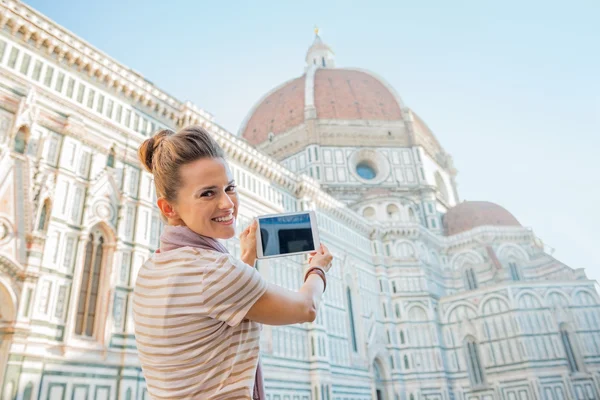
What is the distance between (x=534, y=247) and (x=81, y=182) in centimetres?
2999

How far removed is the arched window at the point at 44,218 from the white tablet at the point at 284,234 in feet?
36.1

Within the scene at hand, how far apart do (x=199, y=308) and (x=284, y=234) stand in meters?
0.73

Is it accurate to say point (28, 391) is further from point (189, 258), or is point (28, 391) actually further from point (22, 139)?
point (189, 258)

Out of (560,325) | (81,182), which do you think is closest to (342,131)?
(560,325)

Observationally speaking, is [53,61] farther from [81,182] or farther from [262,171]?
[262,171]

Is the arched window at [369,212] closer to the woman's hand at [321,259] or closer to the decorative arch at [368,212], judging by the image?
the decorative arch at [368,212]

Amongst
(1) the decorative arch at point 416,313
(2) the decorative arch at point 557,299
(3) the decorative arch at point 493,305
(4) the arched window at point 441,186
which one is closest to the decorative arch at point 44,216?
(1) the decorative arch at point 416,313

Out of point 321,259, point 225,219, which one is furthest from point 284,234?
point 225,219

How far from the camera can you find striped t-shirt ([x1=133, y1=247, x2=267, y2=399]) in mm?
1306

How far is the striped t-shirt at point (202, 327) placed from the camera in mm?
1306

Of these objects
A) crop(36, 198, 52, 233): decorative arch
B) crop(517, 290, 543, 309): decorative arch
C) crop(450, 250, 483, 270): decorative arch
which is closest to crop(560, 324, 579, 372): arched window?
crop(517, 290, 543, 309): decorative arch

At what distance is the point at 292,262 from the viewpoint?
20.2 metres

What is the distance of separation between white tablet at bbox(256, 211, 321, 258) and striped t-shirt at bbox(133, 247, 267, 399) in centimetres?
60

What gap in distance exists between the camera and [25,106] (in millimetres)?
11469
